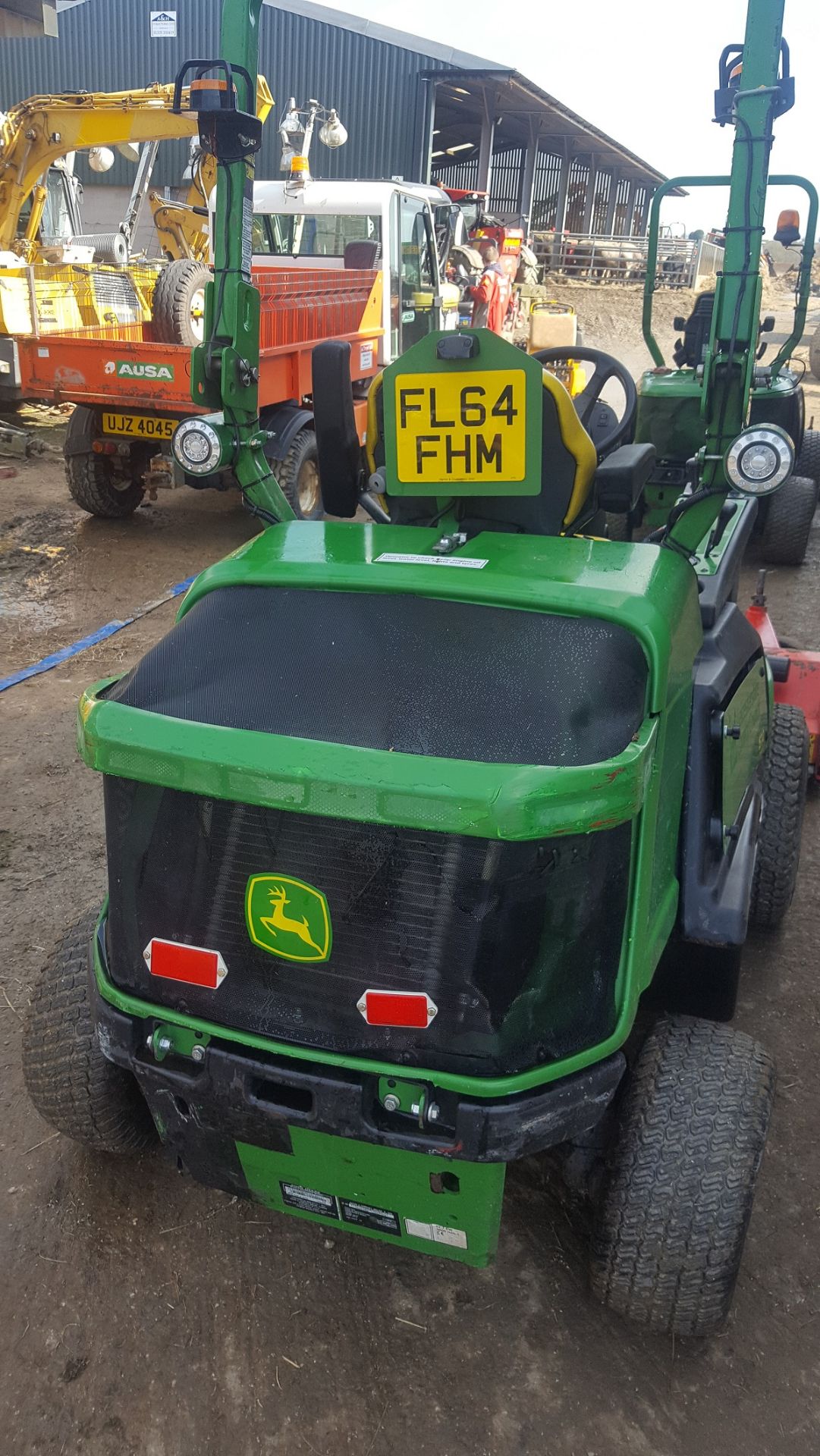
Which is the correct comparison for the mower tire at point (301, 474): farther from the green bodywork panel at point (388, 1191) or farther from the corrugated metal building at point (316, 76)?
the corrugated metal building at point (316, 76)

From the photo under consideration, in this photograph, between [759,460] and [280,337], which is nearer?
[759,460]

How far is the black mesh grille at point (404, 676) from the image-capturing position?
6.23 ft

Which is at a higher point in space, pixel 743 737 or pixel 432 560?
pixel 432 560

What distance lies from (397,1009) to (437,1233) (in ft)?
1.61

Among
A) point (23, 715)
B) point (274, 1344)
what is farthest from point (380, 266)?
point (274, 1344)

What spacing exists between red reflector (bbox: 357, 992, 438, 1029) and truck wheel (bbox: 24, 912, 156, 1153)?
80 centimetres

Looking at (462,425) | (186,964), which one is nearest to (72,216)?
(462,425)

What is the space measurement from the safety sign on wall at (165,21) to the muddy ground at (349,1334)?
22249 millimetres

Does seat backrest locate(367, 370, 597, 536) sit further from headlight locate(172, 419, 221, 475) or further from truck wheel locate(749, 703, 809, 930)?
truck wheel locate(749, 703, 809, 930)

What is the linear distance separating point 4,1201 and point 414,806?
1.56 metres

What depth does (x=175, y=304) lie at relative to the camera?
888 cm

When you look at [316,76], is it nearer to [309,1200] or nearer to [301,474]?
[301,474]

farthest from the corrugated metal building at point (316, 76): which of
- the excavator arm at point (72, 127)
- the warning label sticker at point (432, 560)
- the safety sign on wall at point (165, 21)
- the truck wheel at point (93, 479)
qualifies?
the warning label sticker at point (432, 560)

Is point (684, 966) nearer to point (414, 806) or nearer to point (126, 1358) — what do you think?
point (414, 806)
